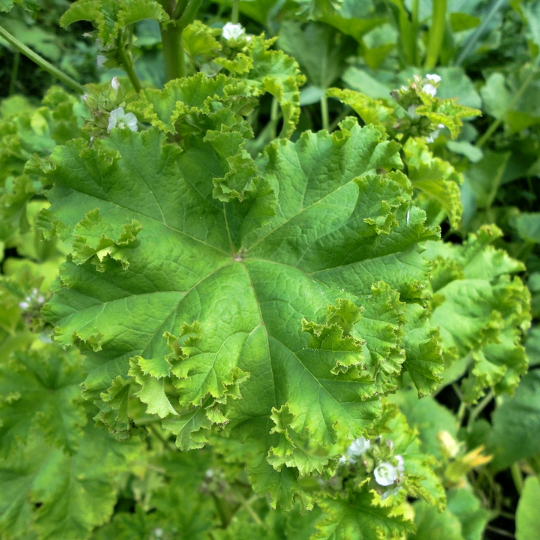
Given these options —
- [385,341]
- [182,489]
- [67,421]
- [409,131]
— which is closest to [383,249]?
[385,341]

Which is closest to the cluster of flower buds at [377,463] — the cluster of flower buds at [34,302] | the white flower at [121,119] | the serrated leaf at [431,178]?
the serrated leaf at [431,178]

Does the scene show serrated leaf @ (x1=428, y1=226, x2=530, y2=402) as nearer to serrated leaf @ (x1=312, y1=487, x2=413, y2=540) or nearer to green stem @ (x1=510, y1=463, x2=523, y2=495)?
serrated leaf @ (x1=312, y1=487, x2=413, y2=540)

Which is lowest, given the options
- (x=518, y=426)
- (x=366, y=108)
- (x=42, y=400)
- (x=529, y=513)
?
(x=529, y=513)

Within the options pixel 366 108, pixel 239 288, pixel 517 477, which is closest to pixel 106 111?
pixel 239 288

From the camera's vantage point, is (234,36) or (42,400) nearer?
(234,36)

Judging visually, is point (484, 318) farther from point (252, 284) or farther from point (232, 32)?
point (232, 32)

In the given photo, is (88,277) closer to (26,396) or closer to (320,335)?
(320,335)
